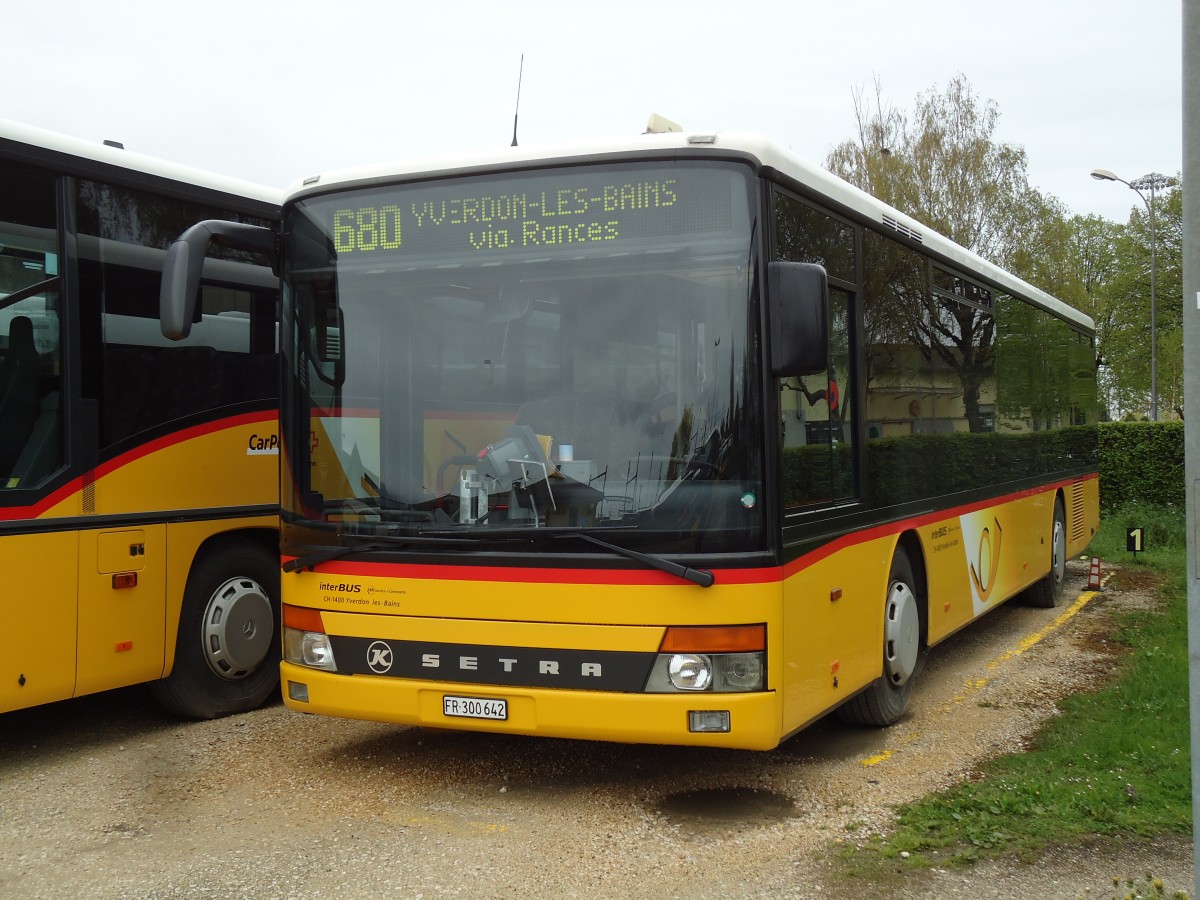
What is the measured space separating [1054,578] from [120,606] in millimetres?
9145

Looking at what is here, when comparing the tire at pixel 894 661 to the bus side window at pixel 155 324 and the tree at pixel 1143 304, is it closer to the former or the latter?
the bus side window at pixel 155 324

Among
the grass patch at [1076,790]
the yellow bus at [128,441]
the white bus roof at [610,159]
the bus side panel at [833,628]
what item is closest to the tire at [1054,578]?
the grass patch at [1076,790]

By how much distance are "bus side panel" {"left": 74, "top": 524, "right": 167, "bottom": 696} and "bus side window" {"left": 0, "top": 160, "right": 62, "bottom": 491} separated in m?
0.54

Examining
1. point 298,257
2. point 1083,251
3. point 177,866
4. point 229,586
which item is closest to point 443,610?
point 177,866

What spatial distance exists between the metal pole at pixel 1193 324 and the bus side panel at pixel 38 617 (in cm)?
521

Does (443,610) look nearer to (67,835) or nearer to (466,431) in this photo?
A: (466,431)

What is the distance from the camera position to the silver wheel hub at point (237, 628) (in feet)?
24.0

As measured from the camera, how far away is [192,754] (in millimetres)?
6688

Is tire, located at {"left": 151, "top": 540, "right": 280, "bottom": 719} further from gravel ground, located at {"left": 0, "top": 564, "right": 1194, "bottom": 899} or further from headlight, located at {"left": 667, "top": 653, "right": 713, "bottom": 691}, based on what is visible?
headlight, located at {"left": 667, "top": 653, "right": 713, "bottom": 691}

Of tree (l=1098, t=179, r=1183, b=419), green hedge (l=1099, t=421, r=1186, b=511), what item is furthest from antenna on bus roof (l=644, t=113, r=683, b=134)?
tree (l=1098, t=179, r=1183, b=419)

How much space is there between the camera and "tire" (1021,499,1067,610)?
39.9 feet

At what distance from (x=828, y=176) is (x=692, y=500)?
2067 millimetres

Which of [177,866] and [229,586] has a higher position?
[229,586]

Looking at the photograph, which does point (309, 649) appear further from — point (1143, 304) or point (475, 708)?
point (1143, 304)
